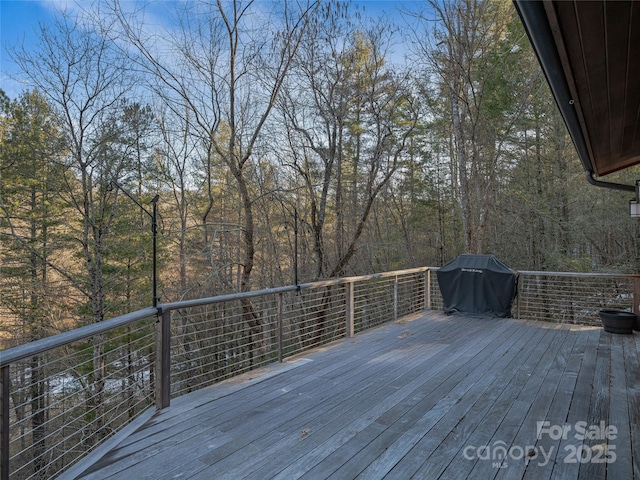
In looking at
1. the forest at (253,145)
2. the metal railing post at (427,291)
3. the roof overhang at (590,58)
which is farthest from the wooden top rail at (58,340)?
the metal railing post at (427,291)

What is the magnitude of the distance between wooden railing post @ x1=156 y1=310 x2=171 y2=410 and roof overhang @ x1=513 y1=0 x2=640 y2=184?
8.27ft

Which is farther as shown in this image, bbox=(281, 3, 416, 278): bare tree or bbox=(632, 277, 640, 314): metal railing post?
bbox=(281, 3, 416, 278): bare tree

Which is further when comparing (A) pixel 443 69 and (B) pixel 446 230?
(B) pixel 446 230

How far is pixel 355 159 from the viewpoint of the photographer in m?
7.93

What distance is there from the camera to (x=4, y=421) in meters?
1.31

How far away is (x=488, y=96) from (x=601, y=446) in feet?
24.7

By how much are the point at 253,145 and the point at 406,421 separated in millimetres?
6074

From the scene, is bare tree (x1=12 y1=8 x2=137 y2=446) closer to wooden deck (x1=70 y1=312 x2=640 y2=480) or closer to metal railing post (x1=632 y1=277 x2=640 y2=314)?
wooden deck (x1=70 y1=312 x2=640 y2=480)

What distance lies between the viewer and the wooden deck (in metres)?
1.76

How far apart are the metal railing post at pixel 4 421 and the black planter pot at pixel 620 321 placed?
18.6 feet

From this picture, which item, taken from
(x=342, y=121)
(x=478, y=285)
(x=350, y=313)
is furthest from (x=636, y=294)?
(x=342, y=121)

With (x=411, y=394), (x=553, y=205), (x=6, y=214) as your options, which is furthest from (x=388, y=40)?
(x=6, y=214)

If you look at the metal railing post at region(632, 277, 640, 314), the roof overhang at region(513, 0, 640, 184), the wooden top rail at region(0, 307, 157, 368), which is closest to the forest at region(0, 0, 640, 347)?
the metal railing post at region(632, 277, 640, 314)

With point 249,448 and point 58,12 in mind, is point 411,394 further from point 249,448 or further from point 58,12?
point 58,12
